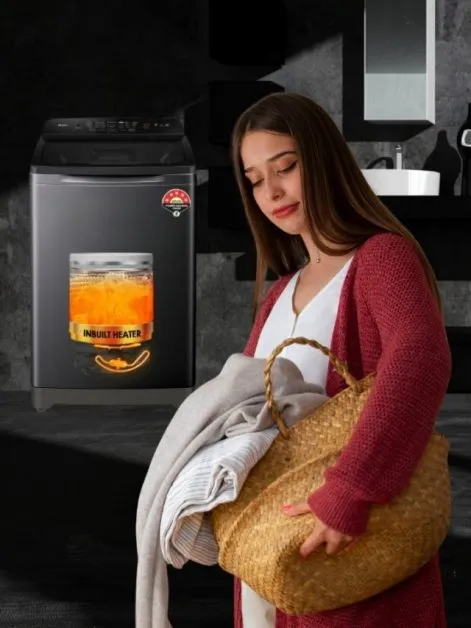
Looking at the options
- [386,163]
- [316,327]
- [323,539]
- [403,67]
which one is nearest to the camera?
[323,539]

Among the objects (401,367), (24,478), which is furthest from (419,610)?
(24,478)

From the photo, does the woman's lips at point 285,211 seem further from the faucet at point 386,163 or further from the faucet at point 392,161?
the faucet at point 386,163

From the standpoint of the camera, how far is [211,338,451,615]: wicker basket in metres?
0.90

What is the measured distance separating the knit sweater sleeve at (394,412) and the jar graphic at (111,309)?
10.4 ft

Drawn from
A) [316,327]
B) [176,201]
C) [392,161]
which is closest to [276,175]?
[316,327]

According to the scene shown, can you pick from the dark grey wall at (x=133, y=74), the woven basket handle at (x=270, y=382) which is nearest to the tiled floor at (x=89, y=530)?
the woven basket handle at (x=270, y=382)

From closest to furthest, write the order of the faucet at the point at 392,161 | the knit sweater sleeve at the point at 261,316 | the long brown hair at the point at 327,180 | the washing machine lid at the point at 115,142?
the long brown hair at the point at 327,180
the knit sweater sleeve at the point at 261,316
the washing machine lid at the point at 115,142
the faucet at the point at 392,161

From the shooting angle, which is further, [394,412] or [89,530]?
[89,530]

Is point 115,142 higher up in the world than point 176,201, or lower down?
higher up

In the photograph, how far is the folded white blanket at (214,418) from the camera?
98 cm

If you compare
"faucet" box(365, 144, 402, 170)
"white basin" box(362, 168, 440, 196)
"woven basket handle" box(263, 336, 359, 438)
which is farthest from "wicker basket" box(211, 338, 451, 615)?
"faucet" box(365, 144, 402, 170)

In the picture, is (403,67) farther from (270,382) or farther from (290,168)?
(270,382)

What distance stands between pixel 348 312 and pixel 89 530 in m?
1.59

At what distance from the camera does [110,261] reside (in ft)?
13.5
